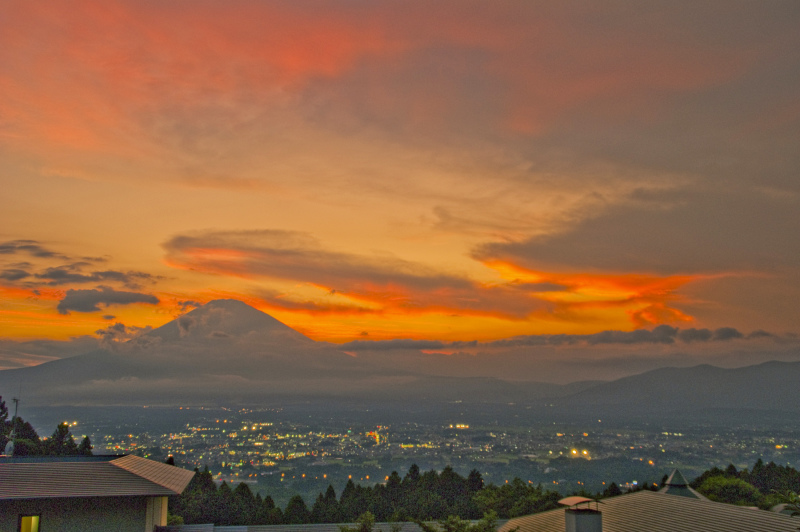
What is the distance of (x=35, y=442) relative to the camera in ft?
181

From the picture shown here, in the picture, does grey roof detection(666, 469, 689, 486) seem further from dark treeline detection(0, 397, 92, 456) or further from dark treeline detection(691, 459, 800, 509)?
dark treeline detection(0, 397, 92, 456)

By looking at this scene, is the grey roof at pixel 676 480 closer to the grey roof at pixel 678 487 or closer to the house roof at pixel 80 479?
the grey roof at pixel 678 487

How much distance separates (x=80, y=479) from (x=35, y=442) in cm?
4030

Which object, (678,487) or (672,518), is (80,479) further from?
(678,487)

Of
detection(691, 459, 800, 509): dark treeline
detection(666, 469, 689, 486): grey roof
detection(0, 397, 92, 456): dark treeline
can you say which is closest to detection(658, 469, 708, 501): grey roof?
detection(666, 469, 689, 486): grey roof

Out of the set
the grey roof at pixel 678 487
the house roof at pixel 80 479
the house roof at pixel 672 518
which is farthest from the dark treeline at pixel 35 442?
the grey roof at pixel 678 487

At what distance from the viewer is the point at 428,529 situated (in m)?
25.4

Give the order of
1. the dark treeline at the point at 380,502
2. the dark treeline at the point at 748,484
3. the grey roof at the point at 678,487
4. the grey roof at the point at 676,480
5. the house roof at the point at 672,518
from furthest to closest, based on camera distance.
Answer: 1. the dark treeline at the point at 380,502
2. the dark treeline at the point at 748,484
3. the grey roof at the point at 676,480
4. the grey roof at the point at 678,487
5. the house roof at the point at 672,518

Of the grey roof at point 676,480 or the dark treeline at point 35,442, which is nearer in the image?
the grey roof at point 676,480

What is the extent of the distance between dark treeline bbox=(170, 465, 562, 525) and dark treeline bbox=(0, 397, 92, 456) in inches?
456

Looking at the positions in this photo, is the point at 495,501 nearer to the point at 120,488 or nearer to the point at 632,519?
the point at 632,519

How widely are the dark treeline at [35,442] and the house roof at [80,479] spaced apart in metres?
31.1

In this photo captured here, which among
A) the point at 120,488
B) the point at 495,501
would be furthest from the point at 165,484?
the point at 495,501

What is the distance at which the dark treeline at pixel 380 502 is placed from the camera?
46.5m
